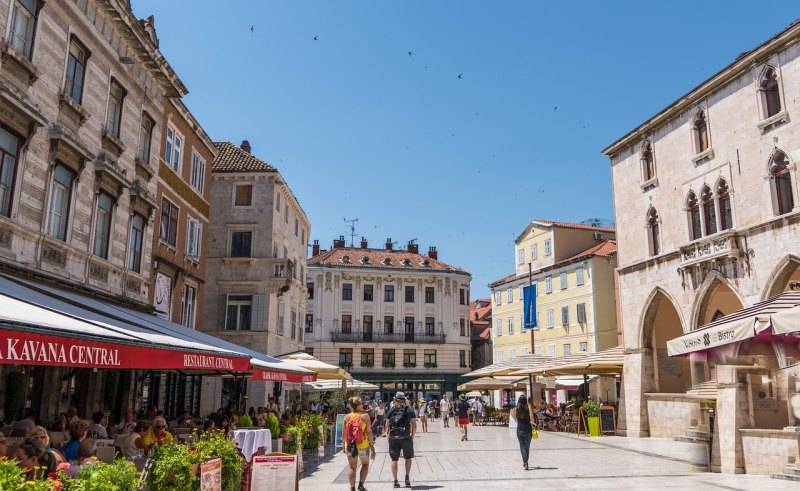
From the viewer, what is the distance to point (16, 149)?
39.7 ft

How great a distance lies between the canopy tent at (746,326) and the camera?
393 inches

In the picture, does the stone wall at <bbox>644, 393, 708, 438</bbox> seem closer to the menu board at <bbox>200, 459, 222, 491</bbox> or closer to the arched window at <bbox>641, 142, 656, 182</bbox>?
the arched window at <bbox>641, 142, 656, 182</bbox>

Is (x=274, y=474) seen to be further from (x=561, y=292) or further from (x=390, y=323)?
(x=390, y=323)

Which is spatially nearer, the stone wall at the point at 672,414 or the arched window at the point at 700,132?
the stone wall at the point at 672,414

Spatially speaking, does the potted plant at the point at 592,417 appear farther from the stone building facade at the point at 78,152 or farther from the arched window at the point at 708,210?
the stone building facade at the point at 78,152

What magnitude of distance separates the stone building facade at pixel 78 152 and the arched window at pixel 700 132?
18.2 m

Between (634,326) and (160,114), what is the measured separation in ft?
63.3

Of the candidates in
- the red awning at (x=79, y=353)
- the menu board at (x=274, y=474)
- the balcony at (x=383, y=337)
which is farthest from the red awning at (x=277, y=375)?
the balcony at (x=383, y=337)

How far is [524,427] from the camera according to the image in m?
14.3

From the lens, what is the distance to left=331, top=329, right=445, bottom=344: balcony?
6206 cm

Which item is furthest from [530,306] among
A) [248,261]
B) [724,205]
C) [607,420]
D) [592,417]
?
[248,261]

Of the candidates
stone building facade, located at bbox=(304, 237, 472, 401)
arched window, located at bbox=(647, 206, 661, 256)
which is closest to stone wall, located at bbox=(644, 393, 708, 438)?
arched window, located at bbox=(647, 206, 661, 256)

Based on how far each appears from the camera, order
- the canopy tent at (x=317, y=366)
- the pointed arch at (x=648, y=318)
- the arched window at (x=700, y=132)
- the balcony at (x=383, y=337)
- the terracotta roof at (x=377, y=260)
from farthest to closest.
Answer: the terracotta roof at (x=377, y=260) → the balcony at (x=383, y=337) → the pointed arch at (x=648, y=318) → the arched window at (x=700, y=132) → the canopy tent at (x=317, y=366)

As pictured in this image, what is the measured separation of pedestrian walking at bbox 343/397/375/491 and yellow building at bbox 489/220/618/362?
3331 centimetres
